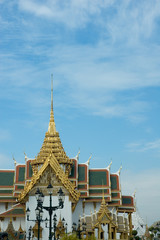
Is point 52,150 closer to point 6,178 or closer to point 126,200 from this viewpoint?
point 6,178

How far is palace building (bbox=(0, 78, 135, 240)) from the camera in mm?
29359

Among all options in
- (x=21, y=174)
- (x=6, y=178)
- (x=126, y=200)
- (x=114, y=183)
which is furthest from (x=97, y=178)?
(x=6, y=178)

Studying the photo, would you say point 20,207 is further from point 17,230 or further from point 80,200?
point 80,200

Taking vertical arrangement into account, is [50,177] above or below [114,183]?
below

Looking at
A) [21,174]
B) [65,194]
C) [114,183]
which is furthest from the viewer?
[21,174]

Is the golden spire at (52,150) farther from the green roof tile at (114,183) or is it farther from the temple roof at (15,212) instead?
the green roof tile at (114,183)

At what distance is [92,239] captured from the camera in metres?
19.3

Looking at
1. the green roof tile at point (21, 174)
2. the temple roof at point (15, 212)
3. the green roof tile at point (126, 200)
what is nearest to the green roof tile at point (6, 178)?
the green roof tile at point (21, 174)

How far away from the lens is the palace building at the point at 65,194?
29.4m

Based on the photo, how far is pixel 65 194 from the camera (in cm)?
3078

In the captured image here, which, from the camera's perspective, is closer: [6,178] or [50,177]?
[50,177]

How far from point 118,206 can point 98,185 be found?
252 centimetres

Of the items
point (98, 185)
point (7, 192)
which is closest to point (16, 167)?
point (7, 192)

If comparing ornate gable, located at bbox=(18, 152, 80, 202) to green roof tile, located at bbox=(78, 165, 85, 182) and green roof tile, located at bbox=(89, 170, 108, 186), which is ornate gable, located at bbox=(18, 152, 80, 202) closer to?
green roof tile, located at bbox=(78, 165, 85, 182)
